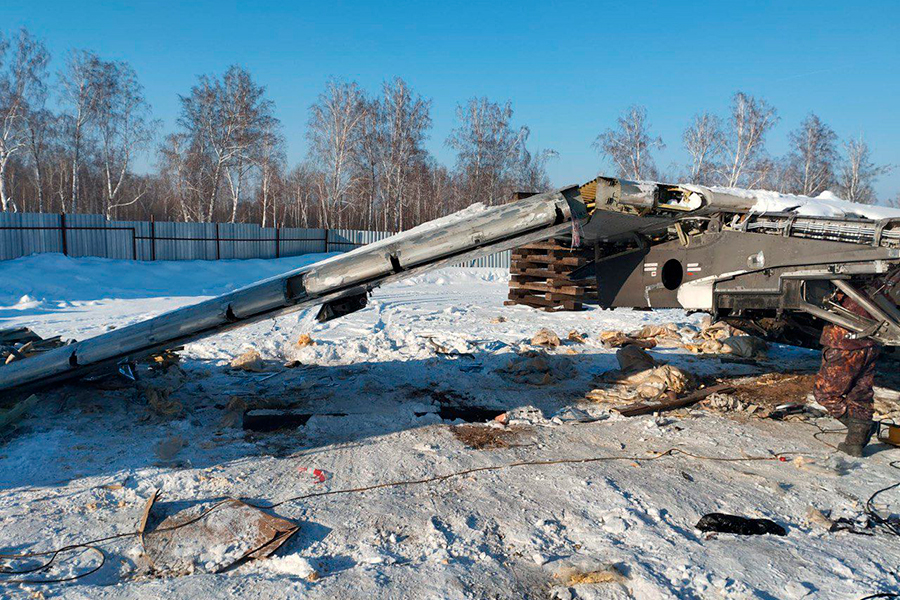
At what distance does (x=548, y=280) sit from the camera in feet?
45.0

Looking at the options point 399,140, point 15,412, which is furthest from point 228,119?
point 15,412

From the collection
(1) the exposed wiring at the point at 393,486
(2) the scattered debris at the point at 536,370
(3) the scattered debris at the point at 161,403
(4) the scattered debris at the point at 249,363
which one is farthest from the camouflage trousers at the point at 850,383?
(4) the scattered debris at the point at 249,363

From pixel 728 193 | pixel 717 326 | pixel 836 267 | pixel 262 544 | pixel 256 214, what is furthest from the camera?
pixel 256 214

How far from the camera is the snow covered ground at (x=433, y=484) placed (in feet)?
10.1

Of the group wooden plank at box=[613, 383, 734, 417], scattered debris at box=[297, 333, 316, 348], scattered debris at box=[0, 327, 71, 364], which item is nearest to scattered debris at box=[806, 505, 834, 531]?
wooden plank at box=[613, 383, 734, 417]

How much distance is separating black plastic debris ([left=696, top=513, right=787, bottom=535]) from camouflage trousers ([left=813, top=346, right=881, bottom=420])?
6.71 feet

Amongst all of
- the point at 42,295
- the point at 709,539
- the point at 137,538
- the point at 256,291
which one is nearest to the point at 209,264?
the point at 42,295

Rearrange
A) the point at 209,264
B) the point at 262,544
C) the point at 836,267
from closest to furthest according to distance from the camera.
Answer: the point at 262,544
the point at 836,267
the point at 209,264

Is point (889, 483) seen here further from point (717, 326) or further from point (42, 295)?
point (42, 295)

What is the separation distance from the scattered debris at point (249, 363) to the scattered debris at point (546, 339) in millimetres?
4438

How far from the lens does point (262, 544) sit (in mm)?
3404

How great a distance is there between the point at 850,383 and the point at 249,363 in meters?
7.07

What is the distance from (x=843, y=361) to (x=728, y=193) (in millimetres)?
1914

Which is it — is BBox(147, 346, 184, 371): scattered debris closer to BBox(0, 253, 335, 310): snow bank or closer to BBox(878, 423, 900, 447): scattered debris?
BBox(878, 423, 900, 447): scattered debris
